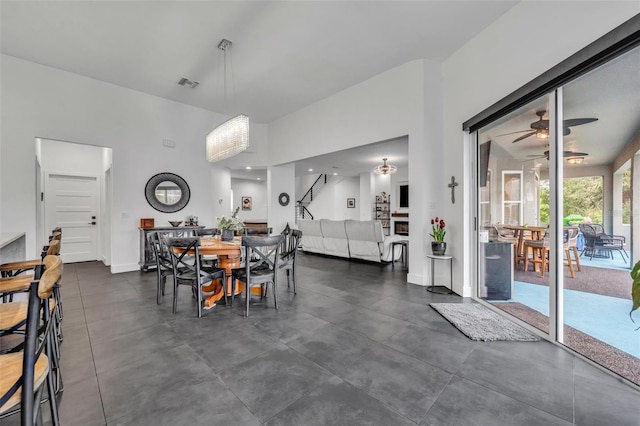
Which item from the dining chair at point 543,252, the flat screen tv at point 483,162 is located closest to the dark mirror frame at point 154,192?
the flat screen tv at point 483,162

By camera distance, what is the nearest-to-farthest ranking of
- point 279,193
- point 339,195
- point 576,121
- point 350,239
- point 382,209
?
point 576,121
point 350,239
point 279,193
point 382,209
point 339,195

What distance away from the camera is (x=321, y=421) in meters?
1.57

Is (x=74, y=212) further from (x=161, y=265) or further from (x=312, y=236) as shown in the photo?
(x=312, y=236)

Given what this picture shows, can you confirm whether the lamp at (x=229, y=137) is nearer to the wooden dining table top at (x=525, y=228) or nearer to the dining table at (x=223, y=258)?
the dining table at (x=223, y=258)

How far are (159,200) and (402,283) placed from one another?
5132 millimetres

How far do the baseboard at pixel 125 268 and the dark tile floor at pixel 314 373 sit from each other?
212cm

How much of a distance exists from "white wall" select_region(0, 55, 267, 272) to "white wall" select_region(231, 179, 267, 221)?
5.19 metres

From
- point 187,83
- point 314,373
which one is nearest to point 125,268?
point 187,83

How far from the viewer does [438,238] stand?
4148mm

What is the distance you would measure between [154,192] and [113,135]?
126 centimetres

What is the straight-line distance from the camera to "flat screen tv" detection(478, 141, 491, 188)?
375 centimetres

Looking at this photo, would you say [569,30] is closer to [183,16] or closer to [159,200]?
[183,16]

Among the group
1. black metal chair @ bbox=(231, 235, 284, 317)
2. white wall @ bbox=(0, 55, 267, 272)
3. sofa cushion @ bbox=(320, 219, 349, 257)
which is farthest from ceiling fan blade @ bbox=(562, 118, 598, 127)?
white wall @ bbox=(0, 55, 267, 272)

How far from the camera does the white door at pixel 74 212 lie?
6.17 m
